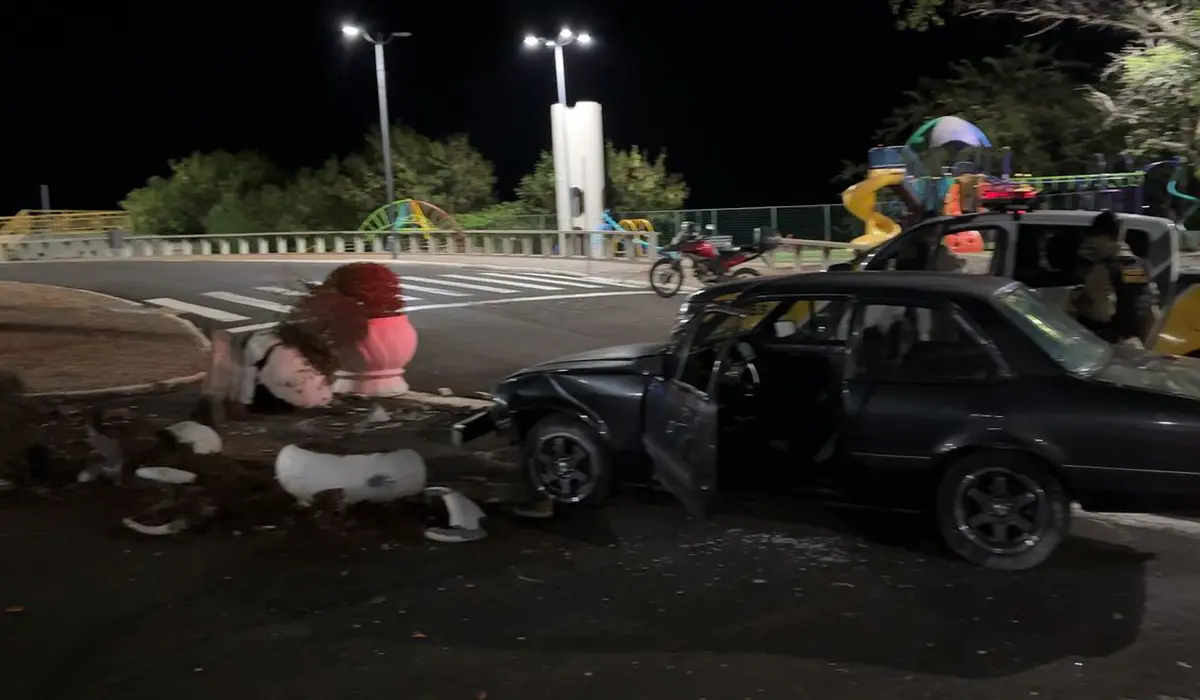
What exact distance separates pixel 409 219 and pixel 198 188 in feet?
61.4

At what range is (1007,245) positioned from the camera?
30.8ft

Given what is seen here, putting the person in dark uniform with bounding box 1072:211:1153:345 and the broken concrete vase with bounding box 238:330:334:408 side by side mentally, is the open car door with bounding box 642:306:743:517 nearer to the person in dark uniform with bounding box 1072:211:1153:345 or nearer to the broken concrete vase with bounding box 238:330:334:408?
the person in dark uniform with bounding box 1072:211:1153:345

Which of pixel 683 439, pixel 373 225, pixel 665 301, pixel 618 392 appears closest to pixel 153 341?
pixel 665 301

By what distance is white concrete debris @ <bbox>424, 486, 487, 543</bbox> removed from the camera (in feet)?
20.9

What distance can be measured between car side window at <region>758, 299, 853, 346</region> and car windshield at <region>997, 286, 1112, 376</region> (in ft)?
2.94

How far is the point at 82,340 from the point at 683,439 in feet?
36.9

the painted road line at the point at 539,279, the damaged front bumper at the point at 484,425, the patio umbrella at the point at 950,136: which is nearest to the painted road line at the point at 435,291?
the painted road line at the point at 539,279

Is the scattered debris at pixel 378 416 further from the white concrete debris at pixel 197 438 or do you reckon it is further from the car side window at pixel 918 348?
the car side window at pixel 918 348

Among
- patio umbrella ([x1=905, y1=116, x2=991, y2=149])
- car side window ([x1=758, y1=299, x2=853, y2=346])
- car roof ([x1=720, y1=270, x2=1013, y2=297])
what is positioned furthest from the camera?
patio umbrella ([x1=905, y1=116, x2=991, y2=149])

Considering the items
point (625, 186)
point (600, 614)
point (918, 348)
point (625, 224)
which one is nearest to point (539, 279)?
point (625, 224)

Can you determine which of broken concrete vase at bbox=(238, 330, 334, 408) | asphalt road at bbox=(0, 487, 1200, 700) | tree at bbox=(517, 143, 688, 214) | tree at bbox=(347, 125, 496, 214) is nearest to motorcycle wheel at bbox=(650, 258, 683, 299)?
broken concrete vase at bbox=(238, 330, 334, 408)

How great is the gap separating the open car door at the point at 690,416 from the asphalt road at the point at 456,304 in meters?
5.04

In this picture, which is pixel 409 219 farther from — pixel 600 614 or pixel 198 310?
pixel 600 614

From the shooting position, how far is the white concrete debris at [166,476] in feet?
24.0
